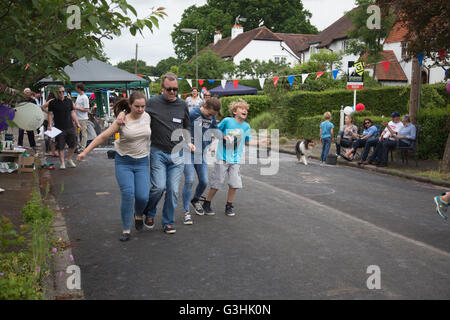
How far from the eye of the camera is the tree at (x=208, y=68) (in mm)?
45784

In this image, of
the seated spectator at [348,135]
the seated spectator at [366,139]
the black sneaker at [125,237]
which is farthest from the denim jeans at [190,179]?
the seated spectator at [348,135]

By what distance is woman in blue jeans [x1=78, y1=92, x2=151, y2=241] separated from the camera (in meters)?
5.73

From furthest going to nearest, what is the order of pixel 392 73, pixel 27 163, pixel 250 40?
pixel 250 40
pixel 392 73
pixel 27 163

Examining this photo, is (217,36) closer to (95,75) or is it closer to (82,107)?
(95,75)

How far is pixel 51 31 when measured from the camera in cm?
468

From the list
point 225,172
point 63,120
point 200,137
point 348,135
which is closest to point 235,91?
point 348,135

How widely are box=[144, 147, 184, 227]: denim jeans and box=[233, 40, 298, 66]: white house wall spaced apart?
179 feet

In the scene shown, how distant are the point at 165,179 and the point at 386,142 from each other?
10080mm

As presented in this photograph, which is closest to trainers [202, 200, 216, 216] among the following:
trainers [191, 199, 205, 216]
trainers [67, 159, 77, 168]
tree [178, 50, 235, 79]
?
trainers [191, 199, 205, 216]

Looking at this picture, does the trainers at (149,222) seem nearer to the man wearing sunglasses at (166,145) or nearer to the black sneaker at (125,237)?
the man wearing sunglasses at (166,145)

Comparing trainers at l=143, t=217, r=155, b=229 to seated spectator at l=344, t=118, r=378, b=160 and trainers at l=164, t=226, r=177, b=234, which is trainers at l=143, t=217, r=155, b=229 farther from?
seated spectator at l=344, t=118, r=378, b=160

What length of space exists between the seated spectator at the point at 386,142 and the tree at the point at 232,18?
56.2m
